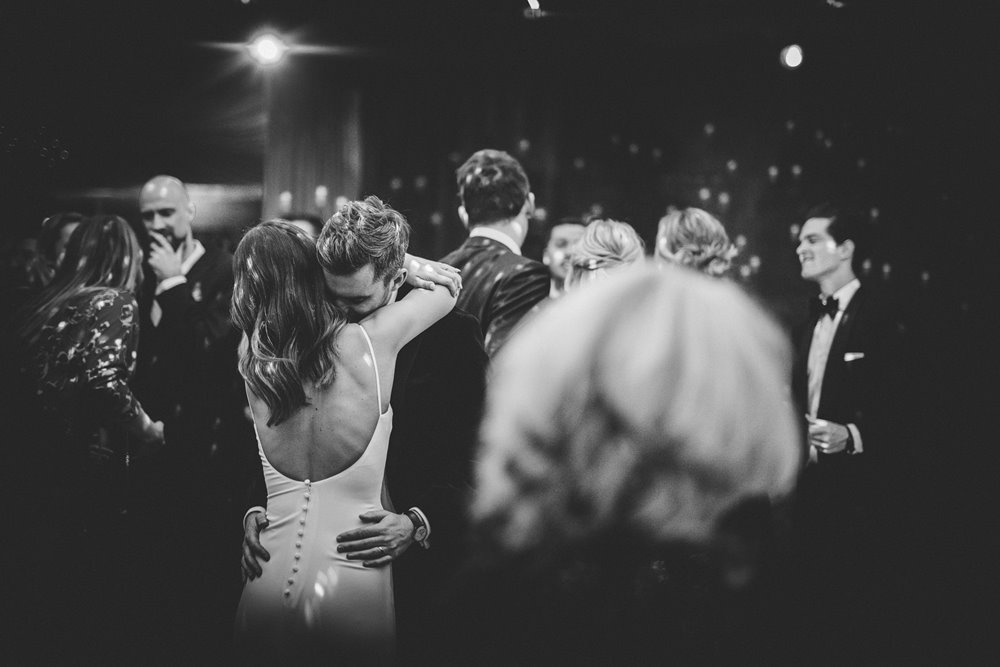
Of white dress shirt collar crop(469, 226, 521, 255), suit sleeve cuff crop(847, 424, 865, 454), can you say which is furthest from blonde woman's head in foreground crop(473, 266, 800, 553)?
suit sleeve cuff crop(847, 424, 865, 454)

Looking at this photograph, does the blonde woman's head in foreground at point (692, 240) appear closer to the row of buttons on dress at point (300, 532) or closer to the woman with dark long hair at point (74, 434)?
the row of buttons on dress at point (300, 532)

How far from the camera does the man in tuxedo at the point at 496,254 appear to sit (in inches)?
105

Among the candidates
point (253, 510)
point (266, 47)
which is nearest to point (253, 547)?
point (253, 510)

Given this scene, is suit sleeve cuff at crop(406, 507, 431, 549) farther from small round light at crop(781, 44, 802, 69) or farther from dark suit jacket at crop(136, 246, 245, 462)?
small round light at crop(781, 44, 802, 69)

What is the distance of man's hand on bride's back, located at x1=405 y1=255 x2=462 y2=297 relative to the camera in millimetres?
1995

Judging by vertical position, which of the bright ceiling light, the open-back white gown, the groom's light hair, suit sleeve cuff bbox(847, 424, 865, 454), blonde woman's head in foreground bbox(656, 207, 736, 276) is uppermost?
the bright ceiling light

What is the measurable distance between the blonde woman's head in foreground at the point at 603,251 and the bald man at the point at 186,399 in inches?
53.2

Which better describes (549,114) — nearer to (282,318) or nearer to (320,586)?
(282,318)

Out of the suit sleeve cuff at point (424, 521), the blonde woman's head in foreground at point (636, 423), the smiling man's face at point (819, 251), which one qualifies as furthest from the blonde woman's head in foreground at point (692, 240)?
the blonde woman's head in foreground at point (636, 423)

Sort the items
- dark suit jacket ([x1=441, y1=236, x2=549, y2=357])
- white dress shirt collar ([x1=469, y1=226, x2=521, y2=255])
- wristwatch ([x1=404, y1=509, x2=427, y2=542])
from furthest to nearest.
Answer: white dress shirt collar ([x1=469, y1=226, x2=521, y2=255])
dark suit jacket ([x1=441, y1=236, x2=549, y2=357])
wristwatch ([x1=404, y1=509, x2=427, y2=542])

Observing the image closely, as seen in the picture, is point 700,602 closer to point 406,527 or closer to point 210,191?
point 406,527

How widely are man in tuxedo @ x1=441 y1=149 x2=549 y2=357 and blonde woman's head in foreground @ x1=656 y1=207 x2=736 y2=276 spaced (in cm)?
54

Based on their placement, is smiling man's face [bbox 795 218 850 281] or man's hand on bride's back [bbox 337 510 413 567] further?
smiling man's face [bbox 795 218 850 281]

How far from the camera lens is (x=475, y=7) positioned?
3.58 m
